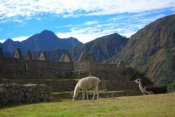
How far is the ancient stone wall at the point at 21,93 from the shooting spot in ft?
71.3

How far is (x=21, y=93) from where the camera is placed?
22328mm

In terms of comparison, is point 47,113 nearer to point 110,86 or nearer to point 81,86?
point 81,86

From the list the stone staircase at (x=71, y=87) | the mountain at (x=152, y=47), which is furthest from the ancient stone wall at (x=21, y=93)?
the mountain at (x=152, y=47)

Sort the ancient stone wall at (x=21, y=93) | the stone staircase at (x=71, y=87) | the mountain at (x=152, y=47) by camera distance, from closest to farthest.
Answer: the ancient stone wall at (x=21, y=93) → the stone staircase at (x=71, y=87) → the mountain at (x=152, y=47)

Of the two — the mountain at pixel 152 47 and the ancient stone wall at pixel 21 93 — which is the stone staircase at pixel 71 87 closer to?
the ancient stone wall at pixel 21 93

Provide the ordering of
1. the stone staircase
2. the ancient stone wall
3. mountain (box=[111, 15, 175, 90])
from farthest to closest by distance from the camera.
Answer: mountain (box=[111, 15, 175, 90])
the stone staircase
the ancient stone wall

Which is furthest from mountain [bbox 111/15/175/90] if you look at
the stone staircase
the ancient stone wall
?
the ancient stone wall

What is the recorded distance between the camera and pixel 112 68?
56.7m

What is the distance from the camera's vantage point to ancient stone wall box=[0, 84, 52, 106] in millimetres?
21719

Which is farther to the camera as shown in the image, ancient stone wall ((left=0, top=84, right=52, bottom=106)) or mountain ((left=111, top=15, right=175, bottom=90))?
mountain ((left=111, top=15, right=175, bottom=90))

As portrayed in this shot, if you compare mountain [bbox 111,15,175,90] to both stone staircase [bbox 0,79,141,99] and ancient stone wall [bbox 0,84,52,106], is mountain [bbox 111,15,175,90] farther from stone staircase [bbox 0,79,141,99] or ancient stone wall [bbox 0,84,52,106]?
ancient stone wall [bbox 0,84,52,106]

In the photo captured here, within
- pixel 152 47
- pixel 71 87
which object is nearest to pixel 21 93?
pixel 71 87

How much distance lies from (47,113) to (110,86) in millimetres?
26296

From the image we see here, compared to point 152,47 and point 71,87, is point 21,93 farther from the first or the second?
Result: point 152,47
